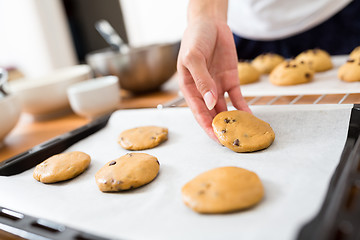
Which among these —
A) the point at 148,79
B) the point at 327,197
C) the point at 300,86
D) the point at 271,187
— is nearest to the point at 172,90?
the point at 148,79

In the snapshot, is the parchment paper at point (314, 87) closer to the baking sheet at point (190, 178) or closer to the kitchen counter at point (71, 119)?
the kitchen counter at point (71, 119)

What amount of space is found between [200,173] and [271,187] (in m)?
0.16

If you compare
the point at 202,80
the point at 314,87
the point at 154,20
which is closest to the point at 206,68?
the point at 202,80

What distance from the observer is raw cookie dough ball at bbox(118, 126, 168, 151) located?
886 millimetres

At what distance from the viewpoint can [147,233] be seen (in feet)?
1.66

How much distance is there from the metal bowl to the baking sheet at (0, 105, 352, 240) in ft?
1.59

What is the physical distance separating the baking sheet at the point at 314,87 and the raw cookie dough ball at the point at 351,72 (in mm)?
19

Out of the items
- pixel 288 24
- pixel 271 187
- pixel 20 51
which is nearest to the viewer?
pixel 271 187

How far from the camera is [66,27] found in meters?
3.16

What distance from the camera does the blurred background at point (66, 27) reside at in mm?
2904

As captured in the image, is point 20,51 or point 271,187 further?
point 20,51

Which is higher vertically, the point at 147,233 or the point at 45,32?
the point at 45,32

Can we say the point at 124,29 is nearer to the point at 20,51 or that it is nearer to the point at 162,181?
the point at 20,51

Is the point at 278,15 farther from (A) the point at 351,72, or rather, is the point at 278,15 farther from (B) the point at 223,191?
(B) the point at 223,191
